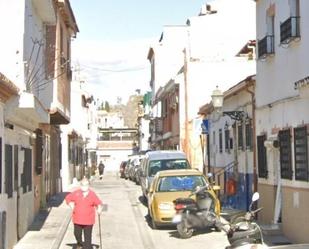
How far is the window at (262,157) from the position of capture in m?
18.0

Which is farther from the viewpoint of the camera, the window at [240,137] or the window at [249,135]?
the window at [240,137]

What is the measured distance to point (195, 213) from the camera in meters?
16.9

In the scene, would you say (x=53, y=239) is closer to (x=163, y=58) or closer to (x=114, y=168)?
(x=163, y=58)

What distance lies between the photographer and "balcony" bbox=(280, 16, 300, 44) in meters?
14.4

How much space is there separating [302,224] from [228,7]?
29926 mm

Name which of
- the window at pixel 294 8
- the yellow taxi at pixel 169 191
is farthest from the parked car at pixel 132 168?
the window at pixel 294 8

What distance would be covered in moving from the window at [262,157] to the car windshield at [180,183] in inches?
65.8

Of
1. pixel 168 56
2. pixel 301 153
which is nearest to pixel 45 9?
pixel 301 153

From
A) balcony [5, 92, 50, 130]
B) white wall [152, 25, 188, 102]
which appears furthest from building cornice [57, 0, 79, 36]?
white wall [152, 25, 188, 102]

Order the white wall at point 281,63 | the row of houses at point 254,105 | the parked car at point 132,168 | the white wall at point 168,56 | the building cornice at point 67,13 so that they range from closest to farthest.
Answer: the white wall at point 281,63, the row of houses at point 254,105, the building cornice at point 67,13, the parked car at point 132,168, the white wall at point 168,56

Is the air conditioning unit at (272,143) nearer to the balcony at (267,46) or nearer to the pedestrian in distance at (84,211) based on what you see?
the balcony at (267,46)

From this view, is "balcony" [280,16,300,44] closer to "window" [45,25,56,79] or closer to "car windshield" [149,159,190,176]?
"window" [45,25,56,79]

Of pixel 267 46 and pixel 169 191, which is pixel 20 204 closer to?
pixel 169 191

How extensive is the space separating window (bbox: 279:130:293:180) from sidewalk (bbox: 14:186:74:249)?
5246 mm
